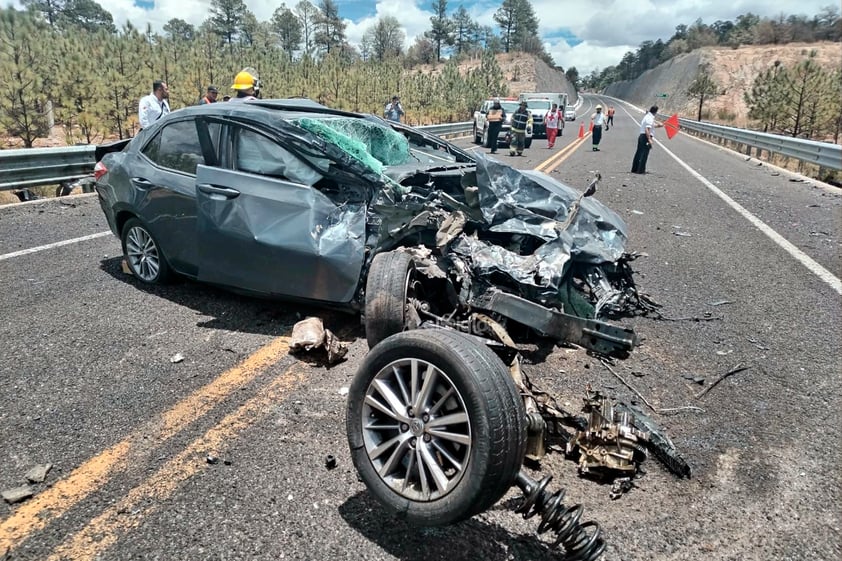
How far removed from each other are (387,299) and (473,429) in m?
1.36

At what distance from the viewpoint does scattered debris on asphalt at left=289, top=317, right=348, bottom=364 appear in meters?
3.60

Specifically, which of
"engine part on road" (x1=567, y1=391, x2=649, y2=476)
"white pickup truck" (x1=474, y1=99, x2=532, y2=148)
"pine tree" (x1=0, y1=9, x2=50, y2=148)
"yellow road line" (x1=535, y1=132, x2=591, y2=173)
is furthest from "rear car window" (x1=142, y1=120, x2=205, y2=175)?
"white pickup truck" (x1=474, y1=99, x2=532, y2=148)

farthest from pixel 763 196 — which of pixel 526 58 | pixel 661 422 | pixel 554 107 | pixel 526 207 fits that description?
pixel 526 58

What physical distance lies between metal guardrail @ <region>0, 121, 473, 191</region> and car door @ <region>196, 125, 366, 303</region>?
5760mm

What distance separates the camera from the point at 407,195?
3.80 m

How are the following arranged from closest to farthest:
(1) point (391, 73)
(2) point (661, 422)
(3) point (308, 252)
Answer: (2) point (661, 422)
(3) point (308, 252)
(1) point (391, 73)

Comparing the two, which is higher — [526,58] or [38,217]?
[526,58]

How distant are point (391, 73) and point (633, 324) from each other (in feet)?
118

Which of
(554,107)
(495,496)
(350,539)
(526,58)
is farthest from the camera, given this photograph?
(526,58)

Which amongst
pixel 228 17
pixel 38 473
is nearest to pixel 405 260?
pixel 38 473

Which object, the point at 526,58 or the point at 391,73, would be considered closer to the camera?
the point at 391,73

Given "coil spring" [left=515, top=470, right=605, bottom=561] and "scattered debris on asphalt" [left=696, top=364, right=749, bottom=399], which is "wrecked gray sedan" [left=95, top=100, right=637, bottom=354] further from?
"coil spring" [left=515, top=470, right=605, bottom=561]

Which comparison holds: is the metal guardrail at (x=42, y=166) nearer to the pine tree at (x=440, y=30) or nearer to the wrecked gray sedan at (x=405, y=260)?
the wrecked gray sedan at (x=405, y=260)

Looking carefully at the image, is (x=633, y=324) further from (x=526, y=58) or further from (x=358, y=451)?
(x=526, y=58)
